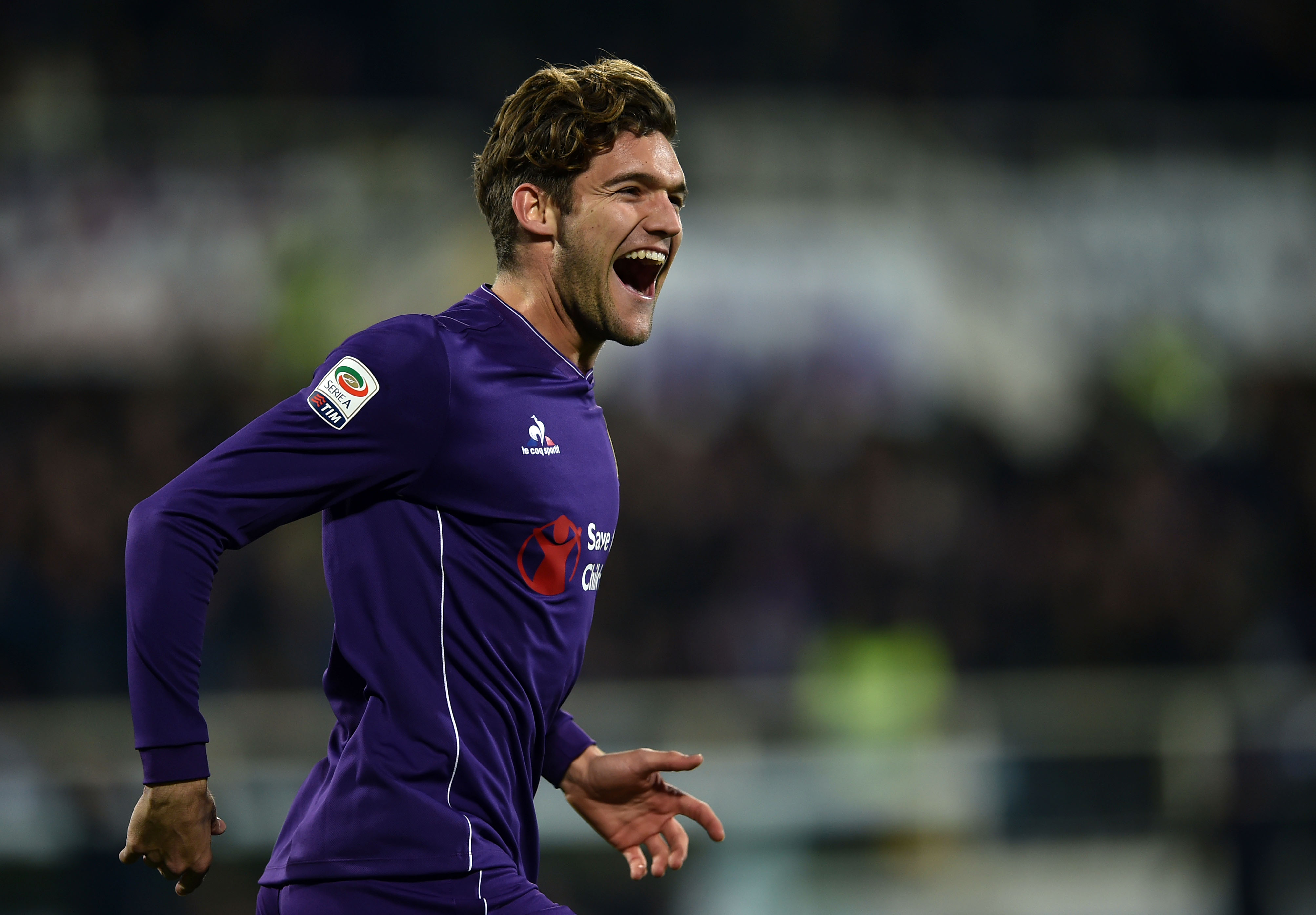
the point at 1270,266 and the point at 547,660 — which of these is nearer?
the point at 547,660

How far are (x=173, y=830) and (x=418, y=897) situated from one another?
38cm

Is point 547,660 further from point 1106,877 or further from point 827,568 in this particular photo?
point 827,568

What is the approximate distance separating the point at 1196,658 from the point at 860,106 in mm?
4731

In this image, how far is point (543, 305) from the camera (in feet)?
8.70

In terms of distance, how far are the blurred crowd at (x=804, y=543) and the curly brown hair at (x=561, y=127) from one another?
5282 millimetres

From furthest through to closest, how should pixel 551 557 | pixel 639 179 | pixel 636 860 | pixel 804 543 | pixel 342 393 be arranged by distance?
pixel 804 543
pixel 636 860
pixel 639 179
pixel 551 557
pixel 342 393

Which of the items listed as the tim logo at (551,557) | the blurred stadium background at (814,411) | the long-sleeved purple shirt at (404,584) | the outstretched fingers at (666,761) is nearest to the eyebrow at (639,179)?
the long-sleeved purple shirt at (404,584)

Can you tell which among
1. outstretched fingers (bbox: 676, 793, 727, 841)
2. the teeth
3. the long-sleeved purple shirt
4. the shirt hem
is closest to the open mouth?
the teeth

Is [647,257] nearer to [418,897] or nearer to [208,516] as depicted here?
[208,516]

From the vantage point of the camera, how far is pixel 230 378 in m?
8.96

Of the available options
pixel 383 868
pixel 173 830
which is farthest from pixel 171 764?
pixel 383 868

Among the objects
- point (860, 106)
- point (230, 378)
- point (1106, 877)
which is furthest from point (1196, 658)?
point (230, 378)

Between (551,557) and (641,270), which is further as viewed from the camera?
(641,270)

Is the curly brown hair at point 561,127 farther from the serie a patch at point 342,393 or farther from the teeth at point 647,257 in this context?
the serie a patch at point 342,393
